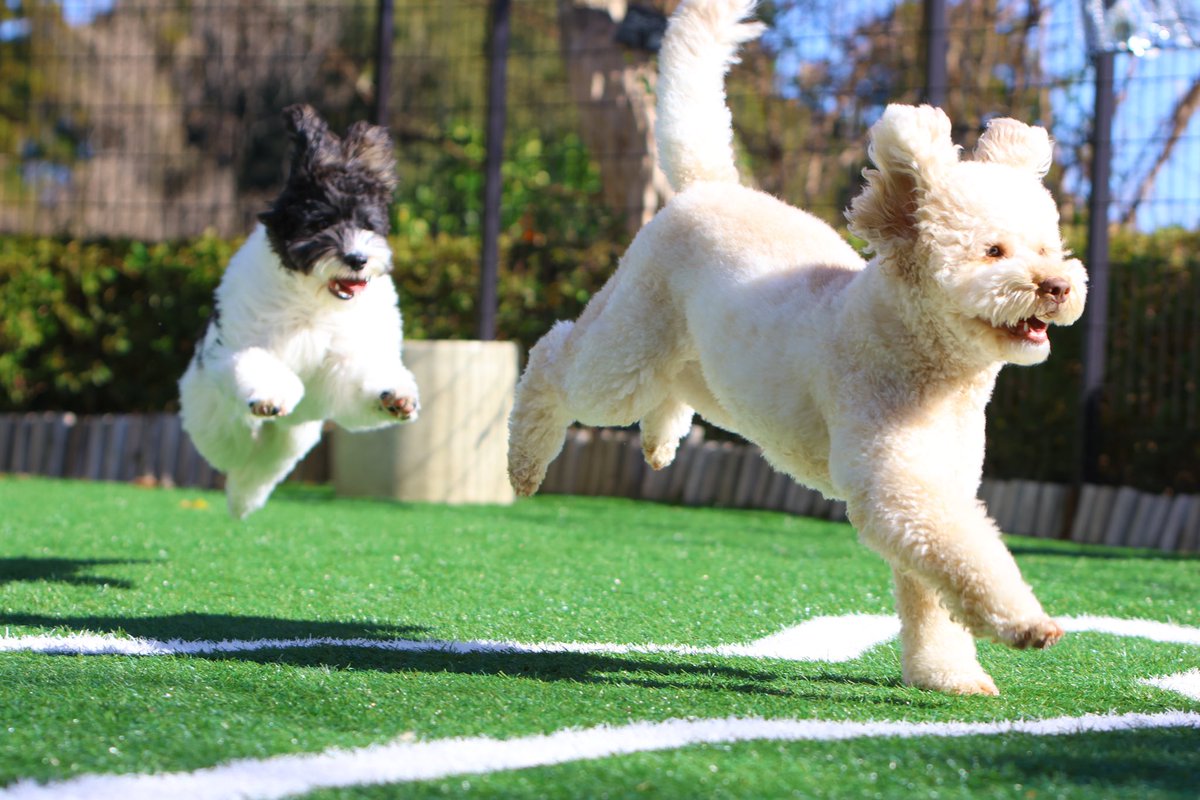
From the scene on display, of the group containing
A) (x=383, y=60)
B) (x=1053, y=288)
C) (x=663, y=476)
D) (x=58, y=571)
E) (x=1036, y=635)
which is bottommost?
(x=663, y=476)

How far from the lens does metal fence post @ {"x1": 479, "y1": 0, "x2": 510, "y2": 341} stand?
917 cm

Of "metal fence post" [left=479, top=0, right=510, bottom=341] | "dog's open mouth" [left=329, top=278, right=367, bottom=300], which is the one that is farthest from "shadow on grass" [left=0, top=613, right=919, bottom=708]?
"metal fence post" [left=479, top=0, right=510, bottom=341]

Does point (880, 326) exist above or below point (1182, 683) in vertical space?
above

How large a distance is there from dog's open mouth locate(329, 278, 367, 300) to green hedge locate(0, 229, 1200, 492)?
4206 millimetres

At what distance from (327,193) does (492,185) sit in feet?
13.0

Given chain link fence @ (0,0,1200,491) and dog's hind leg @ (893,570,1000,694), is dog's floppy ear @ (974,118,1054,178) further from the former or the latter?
chain link fence @ (0,0,1200,491)

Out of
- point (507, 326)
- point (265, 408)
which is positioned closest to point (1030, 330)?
point (265, 408)

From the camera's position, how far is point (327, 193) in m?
5.29

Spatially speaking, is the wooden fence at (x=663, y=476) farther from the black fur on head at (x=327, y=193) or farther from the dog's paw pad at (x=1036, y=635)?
the dog's paw pad at (x=1036, y=635)

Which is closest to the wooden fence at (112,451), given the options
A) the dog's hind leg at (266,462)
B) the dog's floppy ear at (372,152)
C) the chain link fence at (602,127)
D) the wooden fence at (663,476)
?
the wooden fence at (663,476)

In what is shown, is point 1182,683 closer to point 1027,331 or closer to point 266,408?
point 1027,331

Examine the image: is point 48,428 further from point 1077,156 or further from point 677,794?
point 677,794

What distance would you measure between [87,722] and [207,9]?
13.3 m

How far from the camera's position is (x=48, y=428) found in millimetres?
10211
